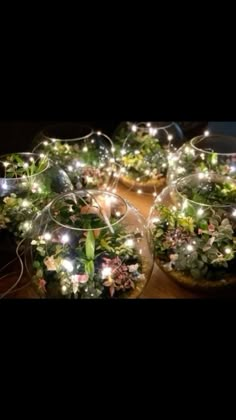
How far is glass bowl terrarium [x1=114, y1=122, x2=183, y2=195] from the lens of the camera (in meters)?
1.32

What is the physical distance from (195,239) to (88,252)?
24 centimetres

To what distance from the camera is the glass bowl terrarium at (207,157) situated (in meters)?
1.25

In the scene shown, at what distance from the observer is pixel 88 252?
888 mm

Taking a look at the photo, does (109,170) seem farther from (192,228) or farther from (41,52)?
(41,52)

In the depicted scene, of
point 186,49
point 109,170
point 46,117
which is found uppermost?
point 186,49

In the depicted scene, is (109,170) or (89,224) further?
(109,170)

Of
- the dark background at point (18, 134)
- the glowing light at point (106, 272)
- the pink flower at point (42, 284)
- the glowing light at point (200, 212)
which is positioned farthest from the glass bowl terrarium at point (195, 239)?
the dark background at point (18, 134)

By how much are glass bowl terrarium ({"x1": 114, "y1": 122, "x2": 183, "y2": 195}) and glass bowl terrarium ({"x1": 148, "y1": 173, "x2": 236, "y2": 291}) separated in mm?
266

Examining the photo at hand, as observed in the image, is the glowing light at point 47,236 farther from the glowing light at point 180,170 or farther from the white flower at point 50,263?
the glowing light at point 180,170

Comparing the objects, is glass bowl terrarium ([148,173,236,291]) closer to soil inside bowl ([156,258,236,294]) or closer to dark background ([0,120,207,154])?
soil inside bowl ([156,258,236,294])

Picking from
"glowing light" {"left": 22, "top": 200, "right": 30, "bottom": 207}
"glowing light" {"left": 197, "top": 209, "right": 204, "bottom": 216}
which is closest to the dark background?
"glowing light" {"left": 22, "top": 200, "right": 30, "bottom": 207}

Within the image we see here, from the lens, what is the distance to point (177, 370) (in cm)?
77

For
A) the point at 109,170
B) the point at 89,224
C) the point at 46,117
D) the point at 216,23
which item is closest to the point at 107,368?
the point at 89,224

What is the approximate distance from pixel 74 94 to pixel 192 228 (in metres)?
0.44
